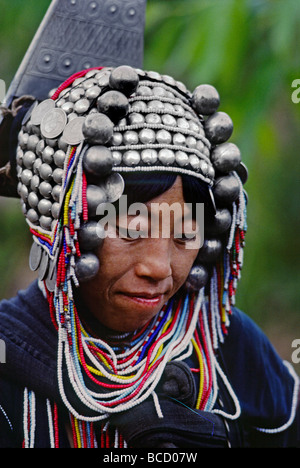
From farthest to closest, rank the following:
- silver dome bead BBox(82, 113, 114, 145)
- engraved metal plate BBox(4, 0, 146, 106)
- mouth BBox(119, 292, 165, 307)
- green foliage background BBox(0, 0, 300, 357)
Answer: green foliage background BBox(0, 0, 300, 357), engraved metal plate BBox(4, 0, 146, 106), mouth BBox(119, 292, 165, 307), silver dome bead BBox(82, 113, 114, 145)

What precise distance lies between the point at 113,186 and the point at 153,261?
15 centimetres

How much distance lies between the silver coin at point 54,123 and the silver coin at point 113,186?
0.38 feet

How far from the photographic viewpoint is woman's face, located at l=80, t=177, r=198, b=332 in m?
1.12

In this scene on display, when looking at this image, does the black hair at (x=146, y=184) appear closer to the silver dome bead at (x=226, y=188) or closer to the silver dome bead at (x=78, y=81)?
the silver dome bead at (x=226, y=188)

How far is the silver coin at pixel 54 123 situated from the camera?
1.11 meters

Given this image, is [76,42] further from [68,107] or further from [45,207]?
[45,207]

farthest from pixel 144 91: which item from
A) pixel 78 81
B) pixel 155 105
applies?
pixel 78 81

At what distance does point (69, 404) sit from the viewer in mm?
1165

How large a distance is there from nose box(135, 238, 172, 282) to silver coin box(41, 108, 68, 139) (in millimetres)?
242

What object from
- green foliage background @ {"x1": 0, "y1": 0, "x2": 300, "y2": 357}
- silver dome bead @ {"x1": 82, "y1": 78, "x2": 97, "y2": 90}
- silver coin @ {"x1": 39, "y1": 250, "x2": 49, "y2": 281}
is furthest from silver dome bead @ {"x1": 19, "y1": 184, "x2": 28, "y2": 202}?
green foliage background @ {"x1": 0, "y1": 0, "x2": 300, "y2": 357}

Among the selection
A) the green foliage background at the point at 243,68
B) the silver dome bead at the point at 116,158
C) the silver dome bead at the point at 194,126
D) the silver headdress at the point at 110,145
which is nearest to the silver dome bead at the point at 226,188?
the silver headdress at the point at 110,145

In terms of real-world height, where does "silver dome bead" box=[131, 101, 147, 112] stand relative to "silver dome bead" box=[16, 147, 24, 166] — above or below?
above

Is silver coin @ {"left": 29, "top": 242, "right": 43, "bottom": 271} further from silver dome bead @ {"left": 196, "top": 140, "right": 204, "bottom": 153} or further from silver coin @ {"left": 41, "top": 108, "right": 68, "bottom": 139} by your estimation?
silver dome bead @ {"left": 196, "top": 140, "right": 204, "bottom": 153}
